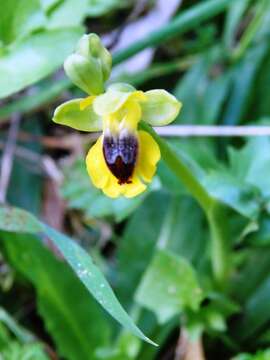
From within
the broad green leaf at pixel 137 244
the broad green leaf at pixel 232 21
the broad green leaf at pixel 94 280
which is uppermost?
the broad green leaf at pixel 232 21

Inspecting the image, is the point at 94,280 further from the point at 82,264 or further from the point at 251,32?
the point at 251,32

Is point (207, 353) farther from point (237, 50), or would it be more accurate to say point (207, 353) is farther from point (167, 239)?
point (237, 50)

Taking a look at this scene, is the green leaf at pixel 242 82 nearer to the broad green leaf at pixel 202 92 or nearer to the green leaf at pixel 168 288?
the broad green leaf at pixel 202 92

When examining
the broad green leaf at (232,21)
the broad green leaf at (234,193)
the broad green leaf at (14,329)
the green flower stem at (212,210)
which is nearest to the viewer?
the green flower stem at (212,210)

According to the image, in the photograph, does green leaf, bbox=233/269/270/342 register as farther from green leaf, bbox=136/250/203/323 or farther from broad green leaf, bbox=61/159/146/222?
broad green leaf, bbox=61/159/146/222

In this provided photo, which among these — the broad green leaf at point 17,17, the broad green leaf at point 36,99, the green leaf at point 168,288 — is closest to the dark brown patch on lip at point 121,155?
the green leaf at point 168,288

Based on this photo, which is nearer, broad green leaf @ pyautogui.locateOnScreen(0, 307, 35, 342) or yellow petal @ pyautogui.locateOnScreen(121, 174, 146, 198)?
yellow petal @ pyautogui.locateOnScreen(121, 174, 146, 198)

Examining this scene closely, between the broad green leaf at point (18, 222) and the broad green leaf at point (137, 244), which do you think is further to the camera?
the broad green leaf at point (137, 244)

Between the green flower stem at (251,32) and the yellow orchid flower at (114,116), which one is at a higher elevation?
the green flower stem at (251,32)

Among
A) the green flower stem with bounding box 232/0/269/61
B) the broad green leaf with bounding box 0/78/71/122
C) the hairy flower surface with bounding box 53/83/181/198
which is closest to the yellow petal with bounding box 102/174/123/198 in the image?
the hairy flower surface with bounding box 53/83/181/198
